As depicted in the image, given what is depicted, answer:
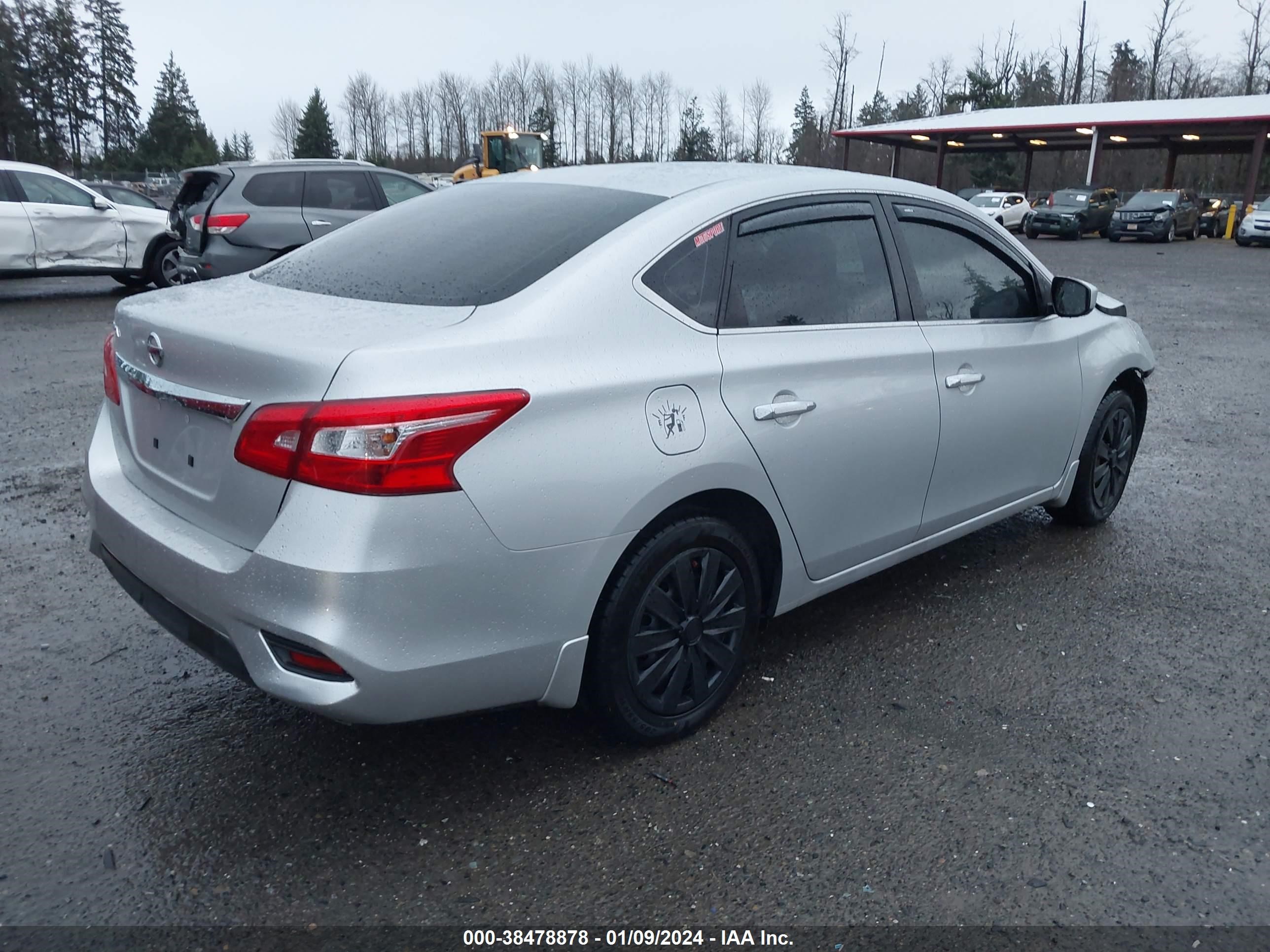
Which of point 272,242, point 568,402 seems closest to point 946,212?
point 568,402

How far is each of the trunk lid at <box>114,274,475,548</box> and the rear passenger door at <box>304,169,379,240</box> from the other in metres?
9.48

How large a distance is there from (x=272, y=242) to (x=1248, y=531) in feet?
33.4

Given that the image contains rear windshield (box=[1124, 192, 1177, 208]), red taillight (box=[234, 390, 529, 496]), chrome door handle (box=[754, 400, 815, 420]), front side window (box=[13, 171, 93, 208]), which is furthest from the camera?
rear windshield (box=[1124, 192, 1177, 208])

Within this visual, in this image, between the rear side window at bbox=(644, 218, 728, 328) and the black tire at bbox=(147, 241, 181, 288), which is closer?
the rear side window at bbox=(644, 218, 728, 328)

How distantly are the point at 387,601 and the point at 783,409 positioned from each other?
137 centimetres

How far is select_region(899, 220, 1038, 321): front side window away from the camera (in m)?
3.88

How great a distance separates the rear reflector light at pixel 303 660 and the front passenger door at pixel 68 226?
13.0m

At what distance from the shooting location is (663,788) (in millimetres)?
2953

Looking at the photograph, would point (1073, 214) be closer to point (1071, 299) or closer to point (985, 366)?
point (1071, 299)

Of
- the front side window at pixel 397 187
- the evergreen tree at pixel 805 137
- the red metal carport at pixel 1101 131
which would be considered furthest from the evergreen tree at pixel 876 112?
the front side window at pixel 397 187

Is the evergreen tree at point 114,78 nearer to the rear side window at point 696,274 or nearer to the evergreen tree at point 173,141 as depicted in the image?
the evergreen tree at point 173,141

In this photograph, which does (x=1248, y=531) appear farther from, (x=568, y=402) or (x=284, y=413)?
(x=284, y=413)

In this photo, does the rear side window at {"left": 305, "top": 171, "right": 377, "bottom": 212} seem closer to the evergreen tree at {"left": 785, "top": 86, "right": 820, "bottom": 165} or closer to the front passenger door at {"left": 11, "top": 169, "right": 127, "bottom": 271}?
the front passenger door at {"left": 11, "top": 169, "right": 127, "bottom": 271}

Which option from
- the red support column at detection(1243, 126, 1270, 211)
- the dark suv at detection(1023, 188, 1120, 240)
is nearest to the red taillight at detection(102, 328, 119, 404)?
the dark suv at detection(1023, 188, 1120, 240)
